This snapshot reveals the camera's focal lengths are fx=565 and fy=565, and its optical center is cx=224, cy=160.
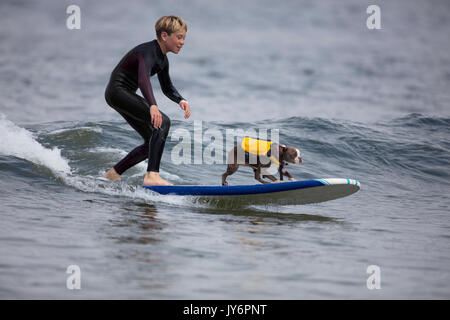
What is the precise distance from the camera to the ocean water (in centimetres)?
437

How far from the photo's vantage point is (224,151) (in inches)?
488

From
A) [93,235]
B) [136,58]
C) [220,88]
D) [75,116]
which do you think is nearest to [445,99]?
[220,88]

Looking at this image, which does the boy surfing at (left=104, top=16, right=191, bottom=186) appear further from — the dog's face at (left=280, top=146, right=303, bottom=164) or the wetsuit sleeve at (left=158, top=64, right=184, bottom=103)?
the dog's face at (left=280, top=146, right=303, bottom=164)

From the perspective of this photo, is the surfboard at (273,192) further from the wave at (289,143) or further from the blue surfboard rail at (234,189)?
the wave at (289,143)

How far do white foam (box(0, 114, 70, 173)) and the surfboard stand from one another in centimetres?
262

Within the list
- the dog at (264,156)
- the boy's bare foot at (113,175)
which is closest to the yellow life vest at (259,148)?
the dog at (264,156)

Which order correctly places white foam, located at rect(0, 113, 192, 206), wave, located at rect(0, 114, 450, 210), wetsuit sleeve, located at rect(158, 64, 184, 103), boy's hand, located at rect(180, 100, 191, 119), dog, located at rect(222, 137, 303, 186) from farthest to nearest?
wave, located at rect(0, 114, 450, 210) < white foam, located at rect(0, 113, 192, 206) < wetsuit sleeve, located at rect(158, 64, 184, 103) < dog, located at rect(222, 137, 303, 186) < boy's hand, located at rect(180, 100, 191, 119)

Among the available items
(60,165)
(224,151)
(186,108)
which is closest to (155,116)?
(186,108)

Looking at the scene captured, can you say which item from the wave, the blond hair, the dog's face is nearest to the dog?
the dog's face

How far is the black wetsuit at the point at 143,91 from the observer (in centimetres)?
651

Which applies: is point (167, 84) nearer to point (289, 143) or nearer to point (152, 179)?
point (152, 179)

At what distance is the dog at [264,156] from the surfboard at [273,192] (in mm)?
256

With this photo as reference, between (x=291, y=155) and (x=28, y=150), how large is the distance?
513 cm

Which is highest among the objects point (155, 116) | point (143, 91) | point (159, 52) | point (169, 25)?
point (169, 25)
